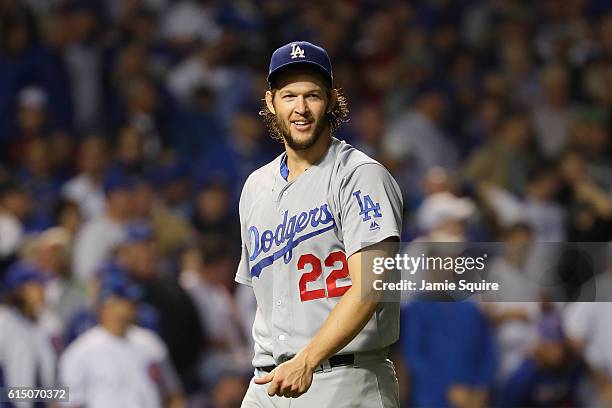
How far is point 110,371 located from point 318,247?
357cm

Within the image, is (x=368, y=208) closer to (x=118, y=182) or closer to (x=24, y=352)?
(x=24, y=352)

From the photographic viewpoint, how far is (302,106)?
4367 mm

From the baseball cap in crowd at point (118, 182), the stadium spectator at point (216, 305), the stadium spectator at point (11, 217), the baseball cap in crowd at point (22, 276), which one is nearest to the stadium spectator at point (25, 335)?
the baseball cap in crowd at point (22, 276)

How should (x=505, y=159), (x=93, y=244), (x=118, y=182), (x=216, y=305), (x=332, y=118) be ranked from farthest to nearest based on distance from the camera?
(x=505, y=159) → (x=118, y=182) → (x=93, y=244) → (x=216, y=305) → (x=332, y=118)

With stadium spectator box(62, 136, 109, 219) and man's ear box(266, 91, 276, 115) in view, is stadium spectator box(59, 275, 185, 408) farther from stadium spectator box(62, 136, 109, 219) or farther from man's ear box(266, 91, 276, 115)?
man's ear box(266, 91, 276, 115)

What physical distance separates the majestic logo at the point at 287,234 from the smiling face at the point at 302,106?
245mm

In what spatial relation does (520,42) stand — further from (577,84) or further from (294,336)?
(294,336)

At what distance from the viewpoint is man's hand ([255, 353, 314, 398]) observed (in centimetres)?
394

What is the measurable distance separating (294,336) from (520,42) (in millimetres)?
7979

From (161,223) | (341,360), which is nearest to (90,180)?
(161,223)

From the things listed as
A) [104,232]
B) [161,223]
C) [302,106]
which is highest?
[161,223]

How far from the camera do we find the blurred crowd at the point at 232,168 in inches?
320

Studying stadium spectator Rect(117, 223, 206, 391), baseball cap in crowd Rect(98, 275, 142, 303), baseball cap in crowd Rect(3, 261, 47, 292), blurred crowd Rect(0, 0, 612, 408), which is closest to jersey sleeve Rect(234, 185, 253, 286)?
blurred crowd Rect(0, 0, 612, 408)

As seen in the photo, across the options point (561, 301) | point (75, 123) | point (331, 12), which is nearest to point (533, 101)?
point (331, 12)
